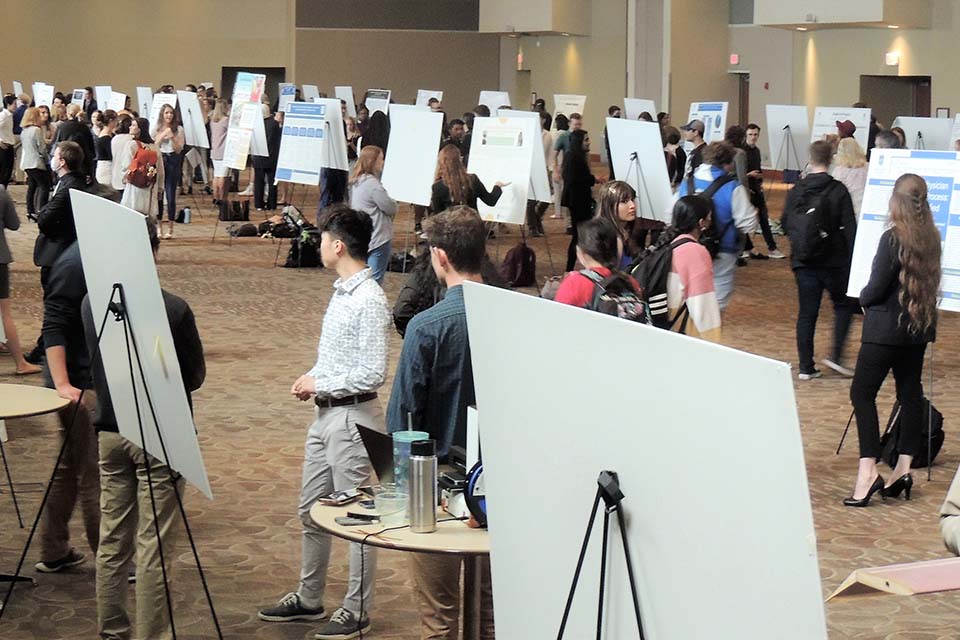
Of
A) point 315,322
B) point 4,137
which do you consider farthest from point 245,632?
point 4,137

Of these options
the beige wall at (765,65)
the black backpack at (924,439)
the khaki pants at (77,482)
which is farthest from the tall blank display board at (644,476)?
the beige wall at (765,65)

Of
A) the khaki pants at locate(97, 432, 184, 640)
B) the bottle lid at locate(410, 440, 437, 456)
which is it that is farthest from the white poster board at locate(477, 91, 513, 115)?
the bottle lid at locate(410, 440, 437, 456)

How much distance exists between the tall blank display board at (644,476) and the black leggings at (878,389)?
14.8 feet

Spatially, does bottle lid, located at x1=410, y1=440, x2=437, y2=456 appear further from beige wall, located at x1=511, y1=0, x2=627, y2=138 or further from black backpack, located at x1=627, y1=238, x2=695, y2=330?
beige wall, located at x1=511, y1=0, x2=627, y2=138

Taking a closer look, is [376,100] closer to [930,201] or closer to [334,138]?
[334,138]

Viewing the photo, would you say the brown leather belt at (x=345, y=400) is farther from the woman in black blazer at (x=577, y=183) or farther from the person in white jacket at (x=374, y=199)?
the woman in black blazer at (x=577, y=183)

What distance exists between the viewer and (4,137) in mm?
20531

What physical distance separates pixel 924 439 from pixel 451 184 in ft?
18.4

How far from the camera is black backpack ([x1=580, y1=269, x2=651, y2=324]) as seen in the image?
523 centimetres

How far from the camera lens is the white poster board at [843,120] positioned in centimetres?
1877

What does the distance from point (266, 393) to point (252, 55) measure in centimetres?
2943

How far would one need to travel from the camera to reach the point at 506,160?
13.2 meters

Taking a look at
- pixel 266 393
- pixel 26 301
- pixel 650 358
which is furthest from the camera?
pixel 26 301

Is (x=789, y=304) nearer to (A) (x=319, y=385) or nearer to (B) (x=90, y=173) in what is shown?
(B) (x=90, y=173)
